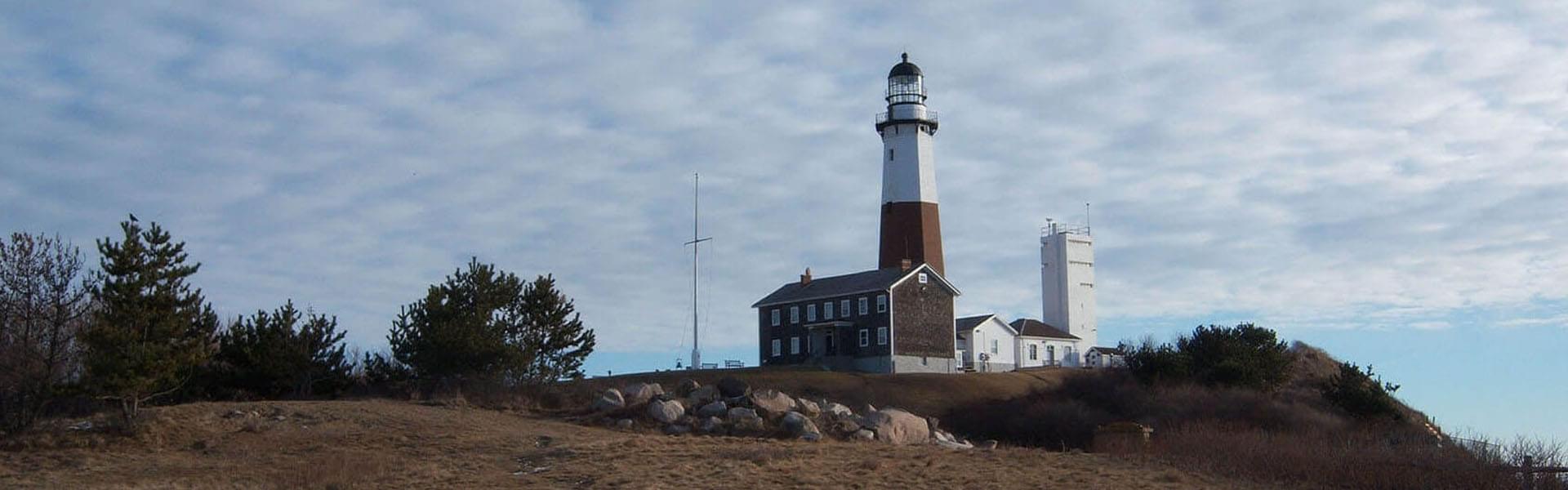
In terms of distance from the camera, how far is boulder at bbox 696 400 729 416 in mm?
37750

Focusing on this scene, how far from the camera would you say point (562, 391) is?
44281 mm

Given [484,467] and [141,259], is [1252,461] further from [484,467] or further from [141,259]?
[141,259]

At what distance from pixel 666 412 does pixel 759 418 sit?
235 centimetres

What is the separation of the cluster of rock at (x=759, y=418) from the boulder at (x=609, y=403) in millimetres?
22

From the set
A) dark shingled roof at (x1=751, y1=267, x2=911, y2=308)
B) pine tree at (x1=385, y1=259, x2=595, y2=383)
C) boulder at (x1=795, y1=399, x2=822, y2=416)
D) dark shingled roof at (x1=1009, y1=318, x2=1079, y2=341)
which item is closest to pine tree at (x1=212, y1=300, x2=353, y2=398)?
pine tree at (x1=385, y1=259, x2=595, y2=383)

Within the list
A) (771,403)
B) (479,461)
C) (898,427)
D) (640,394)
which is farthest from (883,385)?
(479,461)

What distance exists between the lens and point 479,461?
3027cm

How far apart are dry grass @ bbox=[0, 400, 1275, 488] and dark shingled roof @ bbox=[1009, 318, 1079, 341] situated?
43562mm

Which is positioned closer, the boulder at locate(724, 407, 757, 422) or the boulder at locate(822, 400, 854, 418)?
the boulder at locate(724, 407, 757, 422)

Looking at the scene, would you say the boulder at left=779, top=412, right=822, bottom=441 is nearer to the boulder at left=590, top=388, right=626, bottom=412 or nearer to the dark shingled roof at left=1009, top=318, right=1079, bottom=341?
the boulder at left=590, top=388, right=626, bottom=412

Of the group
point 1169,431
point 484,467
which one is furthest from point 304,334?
point 1169,431

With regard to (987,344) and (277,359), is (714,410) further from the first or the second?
(987,344)

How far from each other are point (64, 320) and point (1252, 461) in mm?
27587

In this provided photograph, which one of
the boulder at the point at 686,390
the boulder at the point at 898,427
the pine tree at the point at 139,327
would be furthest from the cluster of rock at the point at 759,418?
the pine tree at the point at 139,327
